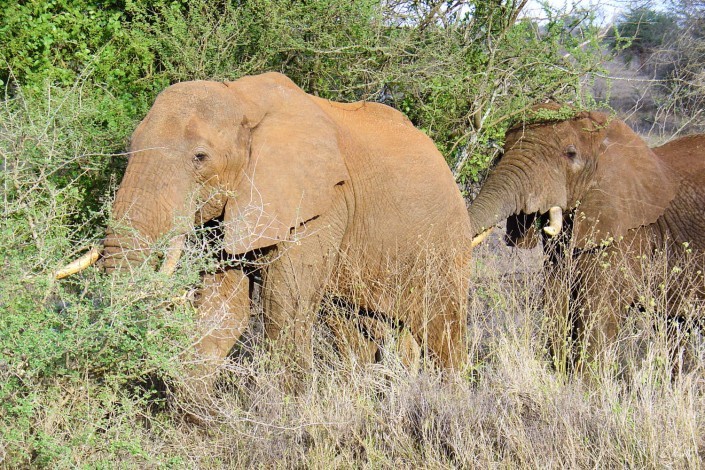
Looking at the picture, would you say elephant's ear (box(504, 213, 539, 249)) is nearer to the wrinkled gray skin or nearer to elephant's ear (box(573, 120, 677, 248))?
elephant's ear (box(573, 120, 677, 248))

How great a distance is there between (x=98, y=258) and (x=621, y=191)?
394 centimetres

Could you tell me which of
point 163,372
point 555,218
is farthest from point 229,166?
point 555,218

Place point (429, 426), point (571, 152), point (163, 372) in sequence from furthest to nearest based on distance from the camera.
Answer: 1. point (571, 152)
2. point (163, 372)
3. point (429, 426)

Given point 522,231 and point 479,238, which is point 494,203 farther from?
point 522,231

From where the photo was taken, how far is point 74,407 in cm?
447

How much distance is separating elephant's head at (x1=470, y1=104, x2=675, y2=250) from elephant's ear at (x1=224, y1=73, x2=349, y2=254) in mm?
1640

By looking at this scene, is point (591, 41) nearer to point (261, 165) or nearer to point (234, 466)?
point (261, 165)

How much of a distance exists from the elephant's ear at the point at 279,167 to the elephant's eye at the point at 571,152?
214cm

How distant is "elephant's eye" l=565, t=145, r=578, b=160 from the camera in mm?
7141

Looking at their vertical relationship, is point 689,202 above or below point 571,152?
below

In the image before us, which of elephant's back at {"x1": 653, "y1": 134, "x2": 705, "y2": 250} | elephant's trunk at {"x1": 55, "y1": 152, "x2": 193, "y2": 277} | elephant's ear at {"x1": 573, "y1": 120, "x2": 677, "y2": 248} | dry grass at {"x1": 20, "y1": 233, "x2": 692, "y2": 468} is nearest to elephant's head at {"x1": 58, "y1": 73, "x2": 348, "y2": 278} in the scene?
elephant's trunk at {"x1": 55, "y1": 152, "x2": 193, "y2": 277}

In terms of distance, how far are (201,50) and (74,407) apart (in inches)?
131

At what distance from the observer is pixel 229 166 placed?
5324mm

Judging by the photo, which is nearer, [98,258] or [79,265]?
[79,265]
